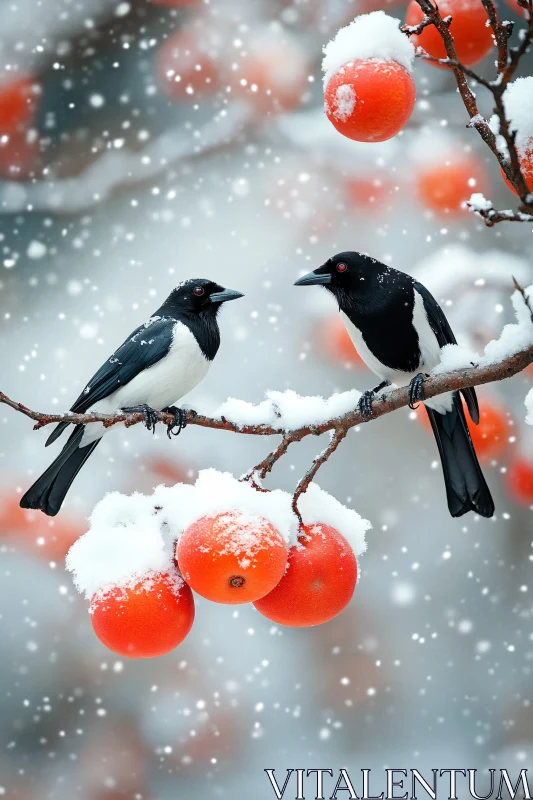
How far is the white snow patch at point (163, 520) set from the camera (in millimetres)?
665

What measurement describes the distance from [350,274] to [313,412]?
0.35m

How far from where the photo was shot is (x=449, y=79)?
6.94ft

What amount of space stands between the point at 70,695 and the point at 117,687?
0.14m

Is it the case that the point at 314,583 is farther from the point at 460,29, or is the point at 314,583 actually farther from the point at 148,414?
the point at 460,29

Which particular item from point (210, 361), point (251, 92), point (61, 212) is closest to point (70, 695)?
point (61, 212)

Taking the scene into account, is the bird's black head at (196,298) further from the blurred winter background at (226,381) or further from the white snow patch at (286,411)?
the blurred winter background at (226,381)

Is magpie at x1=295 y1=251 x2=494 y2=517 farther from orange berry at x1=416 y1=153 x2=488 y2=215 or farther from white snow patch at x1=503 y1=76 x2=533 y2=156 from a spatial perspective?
orange berry at x1=416 y1=153 x2=488 y2=215

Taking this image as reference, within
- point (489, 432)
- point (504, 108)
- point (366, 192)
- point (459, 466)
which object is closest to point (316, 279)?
point (459, 466)

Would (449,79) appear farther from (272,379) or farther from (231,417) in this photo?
(231,417)

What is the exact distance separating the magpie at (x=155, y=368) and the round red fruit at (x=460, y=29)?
0.41 meters

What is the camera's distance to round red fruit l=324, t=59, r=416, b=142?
2.20 ft

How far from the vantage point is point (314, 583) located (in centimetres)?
66

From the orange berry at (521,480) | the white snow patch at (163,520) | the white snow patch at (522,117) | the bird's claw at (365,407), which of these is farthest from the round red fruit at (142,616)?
the orange berry at (521,480)

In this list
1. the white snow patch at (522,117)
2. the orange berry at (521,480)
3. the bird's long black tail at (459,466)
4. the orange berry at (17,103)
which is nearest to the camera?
the white snow patch at (522,117)
